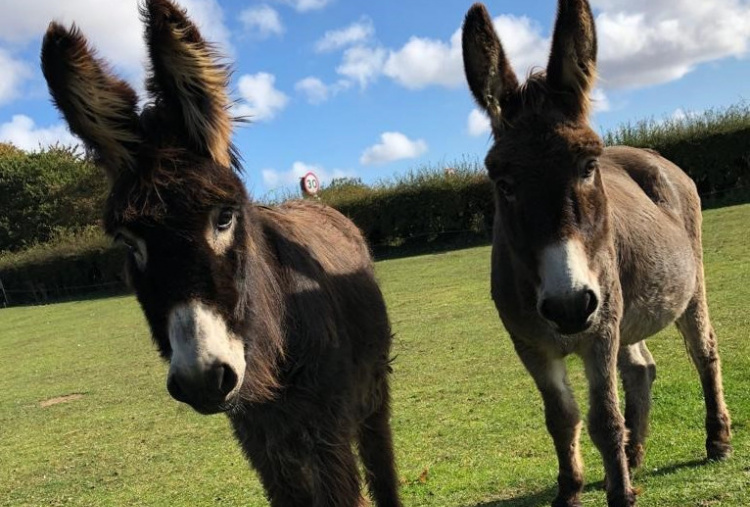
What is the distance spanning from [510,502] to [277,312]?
231 cm

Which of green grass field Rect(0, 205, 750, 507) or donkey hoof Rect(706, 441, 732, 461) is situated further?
green grass field Rect(0, 205, 750, 507)

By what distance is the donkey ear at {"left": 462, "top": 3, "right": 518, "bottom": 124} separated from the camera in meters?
3.35

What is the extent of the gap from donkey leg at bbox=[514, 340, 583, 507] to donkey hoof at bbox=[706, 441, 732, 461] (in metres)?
1.07

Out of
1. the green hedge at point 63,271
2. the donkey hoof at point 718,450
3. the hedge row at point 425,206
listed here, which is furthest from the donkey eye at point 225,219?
the green hedge at point 63,271

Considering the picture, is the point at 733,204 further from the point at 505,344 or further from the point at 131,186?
the point at 131,186

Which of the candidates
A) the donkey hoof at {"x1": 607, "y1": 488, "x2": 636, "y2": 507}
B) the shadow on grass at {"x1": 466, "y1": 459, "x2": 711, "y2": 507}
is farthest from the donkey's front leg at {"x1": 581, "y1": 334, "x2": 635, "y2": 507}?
the shadow on grass at {"x1": 466, "y1": 459, "x2": 711, "y2": 507}

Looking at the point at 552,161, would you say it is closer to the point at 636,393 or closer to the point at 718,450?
the point at 636,393

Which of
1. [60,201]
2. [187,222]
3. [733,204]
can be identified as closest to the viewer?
[187,222]

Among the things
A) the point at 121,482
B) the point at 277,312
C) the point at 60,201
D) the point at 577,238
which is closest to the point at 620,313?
the point at 577,238

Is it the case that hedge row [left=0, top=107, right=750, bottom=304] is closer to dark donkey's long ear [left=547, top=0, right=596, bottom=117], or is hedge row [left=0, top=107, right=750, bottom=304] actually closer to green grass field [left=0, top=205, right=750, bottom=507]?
green grass field [left=0, top=205, right=750, bottom=507]

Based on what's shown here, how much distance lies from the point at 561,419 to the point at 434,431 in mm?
2210

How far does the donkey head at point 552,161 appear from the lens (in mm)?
2779

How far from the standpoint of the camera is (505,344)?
8.77 meters

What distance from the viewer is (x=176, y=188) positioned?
92.0 inches
